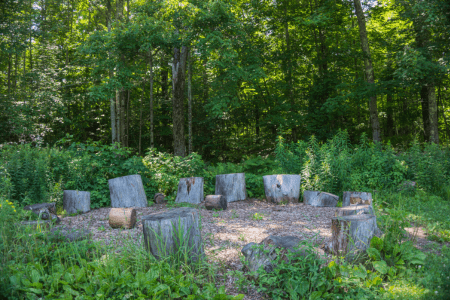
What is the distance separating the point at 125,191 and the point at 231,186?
2371mm

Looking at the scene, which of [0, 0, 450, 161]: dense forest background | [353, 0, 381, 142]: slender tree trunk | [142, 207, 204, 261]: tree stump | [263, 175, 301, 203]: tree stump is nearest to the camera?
[142, 207, 204, 261]: tree stump

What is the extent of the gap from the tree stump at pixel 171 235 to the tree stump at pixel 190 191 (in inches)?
138

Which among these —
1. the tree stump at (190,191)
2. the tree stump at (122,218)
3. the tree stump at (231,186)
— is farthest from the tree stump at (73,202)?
the tree stump at (231,186)

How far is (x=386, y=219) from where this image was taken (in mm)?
3832

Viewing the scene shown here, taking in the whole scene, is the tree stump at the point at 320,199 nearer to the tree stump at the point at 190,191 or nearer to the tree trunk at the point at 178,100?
the tree stump at the point at 190,191

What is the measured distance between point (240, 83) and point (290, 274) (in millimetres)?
13418

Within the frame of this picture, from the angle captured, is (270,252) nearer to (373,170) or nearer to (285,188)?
(285,188)

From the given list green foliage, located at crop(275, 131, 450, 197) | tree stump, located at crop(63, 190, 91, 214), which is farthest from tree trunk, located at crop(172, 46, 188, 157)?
tree stump, located at crop(63, 190, 91, 214)

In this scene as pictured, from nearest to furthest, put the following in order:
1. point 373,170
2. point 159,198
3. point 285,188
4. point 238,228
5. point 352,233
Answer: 1. point 352,233
2. point 238,228
3. point 285,188
4. point 159,198
5. point 373,170

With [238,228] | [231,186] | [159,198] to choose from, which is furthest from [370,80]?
[238,228]

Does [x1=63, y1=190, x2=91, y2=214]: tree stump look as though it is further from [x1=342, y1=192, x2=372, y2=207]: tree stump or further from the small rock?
[x1=342, y1=192, x2=372, y2=207]: tree stump

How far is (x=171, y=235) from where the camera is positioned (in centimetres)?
315

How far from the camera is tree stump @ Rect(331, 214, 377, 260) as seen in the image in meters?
3.31

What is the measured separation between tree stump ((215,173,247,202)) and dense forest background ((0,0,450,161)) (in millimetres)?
2134
